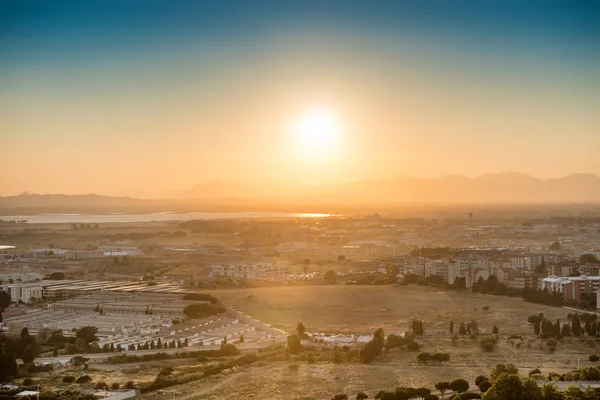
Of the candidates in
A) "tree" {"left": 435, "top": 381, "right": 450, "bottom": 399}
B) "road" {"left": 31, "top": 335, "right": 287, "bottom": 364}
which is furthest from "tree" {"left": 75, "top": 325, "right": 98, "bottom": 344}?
"tree" {"left": 435, "top": 381, "right": 450, "bottom": 399}

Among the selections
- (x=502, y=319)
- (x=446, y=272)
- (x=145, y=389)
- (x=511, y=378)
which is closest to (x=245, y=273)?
(x=446, y=272)

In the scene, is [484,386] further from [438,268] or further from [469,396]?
[438,268]

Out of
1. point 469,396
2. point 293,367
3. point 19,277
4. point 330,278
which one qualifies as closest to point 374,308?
point 330,278

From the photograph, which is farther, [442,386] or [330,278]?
[330,278]

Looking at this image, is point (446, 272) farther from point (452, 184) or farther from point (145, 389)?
point (452, 184)

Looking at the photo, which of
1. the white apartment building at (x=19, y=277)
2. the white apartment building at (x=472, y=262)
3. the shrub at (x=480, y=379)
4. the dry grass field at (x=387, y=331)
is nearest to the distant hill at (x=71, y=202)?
the white apartment building at (x=19, y=277)

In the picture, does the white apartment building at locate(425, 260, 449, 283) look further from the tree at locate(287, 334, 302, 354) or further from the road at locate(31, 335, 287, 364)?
the tree at locate(287, 334, 302, 354)
